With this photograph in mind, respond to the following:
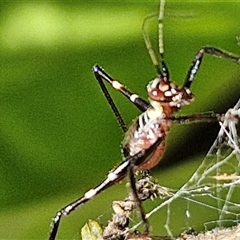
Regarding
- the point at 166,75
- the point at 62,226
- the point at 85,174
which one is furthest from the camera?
the point at 85,174

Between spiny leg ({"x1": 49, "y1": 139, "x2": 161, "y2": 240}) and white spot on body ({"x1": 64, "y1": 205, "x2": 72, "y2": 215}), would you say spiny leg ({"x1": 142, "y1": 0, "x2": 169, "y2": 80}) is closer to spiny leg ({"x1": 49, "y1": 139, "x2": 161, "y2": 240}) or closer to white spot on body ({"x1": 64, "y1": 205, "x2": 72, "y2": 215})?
spiny leg ({"x1": 49, "y1": 139, "x2": 161, "y2": 240})

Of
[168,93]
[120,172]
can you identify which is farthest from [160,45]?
[120,172]

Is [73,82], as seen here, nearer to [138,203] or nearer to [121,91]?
[121,91]

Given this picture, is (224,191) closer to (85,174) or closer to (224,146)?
(224,146)

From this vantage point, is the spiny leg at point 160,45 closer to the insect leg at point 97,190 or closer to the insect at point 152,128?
the insect at point 152,128

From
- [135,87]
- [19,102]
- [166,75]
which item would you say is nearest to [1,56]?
[19,102]

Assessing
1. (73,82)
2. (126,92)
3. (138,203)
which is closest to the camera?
(138,203)

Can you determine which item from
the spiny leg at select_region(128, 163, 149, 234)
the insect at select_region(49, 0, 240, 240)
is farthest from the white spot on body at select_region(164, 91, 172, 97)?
the spiny leg at select_region(128, 163, 149, 234)
